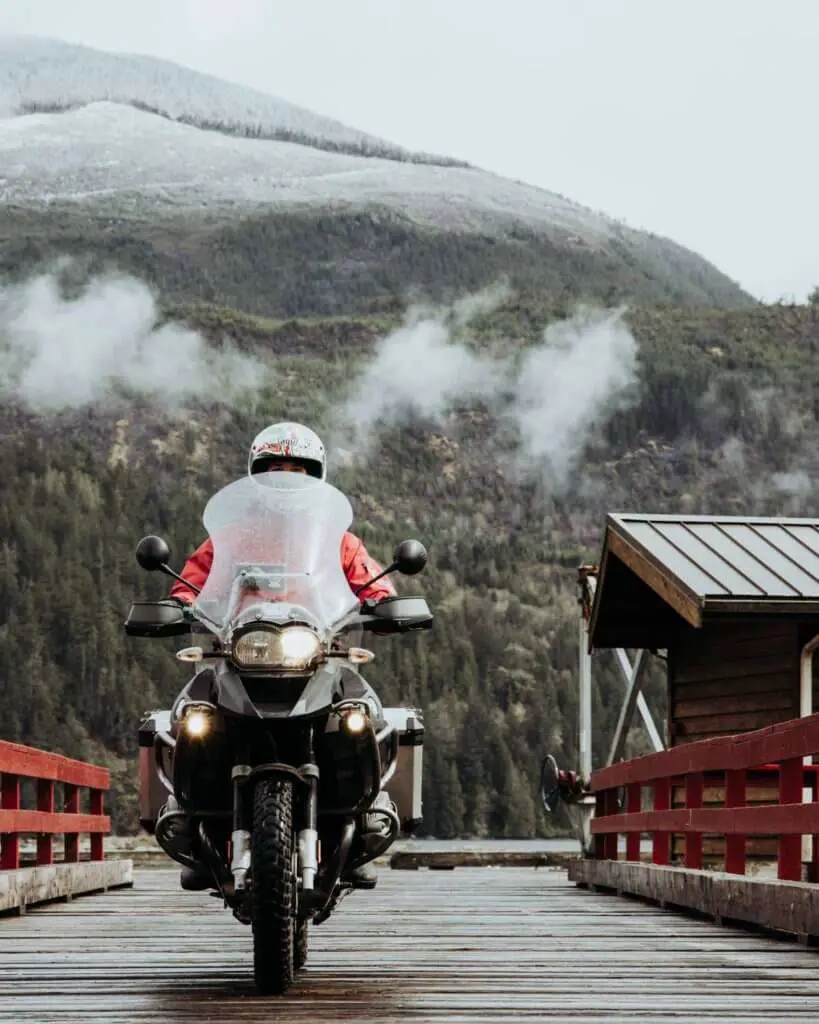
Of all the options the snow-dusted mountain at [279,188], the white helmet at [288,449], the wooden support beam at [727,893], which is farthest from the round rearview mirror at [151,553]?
the snow-dusted mountain at [279,188]

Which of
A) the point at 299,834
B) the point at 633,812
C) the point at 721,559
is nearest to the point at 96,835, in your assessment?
the point at 633,812

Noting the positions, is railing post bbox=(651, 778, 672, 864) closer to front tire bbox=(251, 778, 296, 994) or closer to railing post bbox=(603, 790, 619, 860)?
railing post bbox=(603, 790, 619, 860)

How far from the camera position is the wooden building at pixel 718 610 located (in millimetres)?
13703

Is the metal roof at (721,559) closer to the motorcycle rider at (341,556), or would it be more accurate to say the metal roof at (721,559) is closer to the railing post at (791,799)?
the railing post at (791,799)

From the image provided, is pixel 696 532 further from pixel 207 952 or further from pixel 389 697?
pixel 389 697

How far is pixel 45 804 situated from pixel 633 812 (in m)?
3.71

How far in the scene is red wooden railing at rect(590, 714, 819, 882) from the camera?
303 inches

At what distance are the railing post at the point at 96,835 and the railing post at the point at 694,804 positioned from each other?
4.50 metres

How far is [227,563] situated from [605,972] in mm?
1880

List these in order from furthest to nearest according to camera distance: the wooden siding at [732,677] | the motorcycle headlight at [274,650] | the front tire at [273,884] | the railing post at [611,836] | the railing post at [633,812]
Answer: the wooden siding at [732,677]
the railing post at [611,836]
the railing post at [633,812]
the motorcycle headlight at [274,650]
the front tire at [273,884]

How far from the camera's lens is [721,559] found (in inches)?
568

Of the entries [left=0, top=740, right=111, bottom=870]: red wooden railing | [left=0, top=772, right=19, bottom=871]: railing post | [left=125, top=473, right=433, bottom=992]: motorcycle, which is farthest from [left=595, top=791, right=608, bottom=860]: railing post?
[left=125, top=473, right=433, bottom=992]: motorcycle

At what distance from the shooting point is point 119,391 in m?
140

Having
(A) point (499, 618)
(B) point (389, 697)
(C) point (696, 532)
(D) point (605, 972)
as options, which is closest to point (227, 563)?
(D) point (605, 972)
